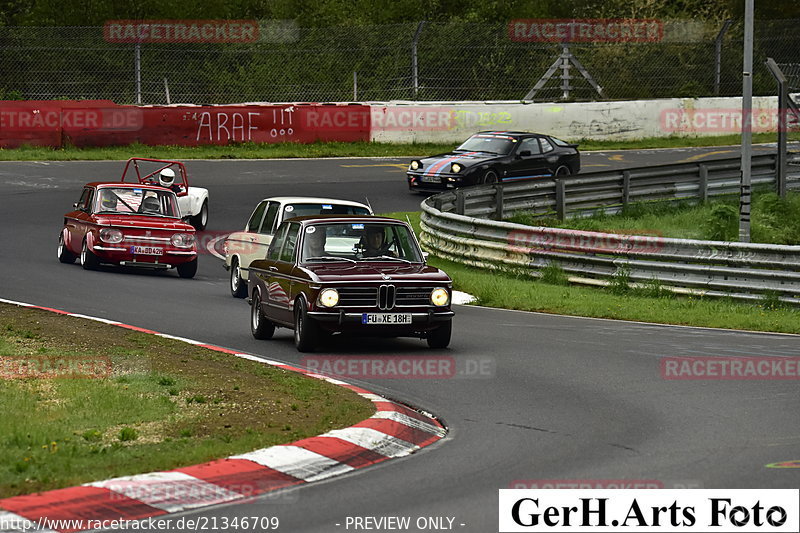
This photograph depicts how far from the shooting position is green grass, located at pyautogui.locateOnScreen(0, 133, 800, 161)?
34188 mm

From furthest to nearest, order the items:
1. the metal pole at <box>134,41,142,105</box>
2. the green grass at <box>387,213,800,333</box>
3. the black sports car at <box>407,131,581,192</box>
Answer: the metal pole at <box>134,41,142,105</box> → the black sports car at <box>407,131,581,192</box> → the green grass at <box>387,213,800,333</box>

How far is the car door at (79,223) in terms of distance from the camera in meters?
20.9

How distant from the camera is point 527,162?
30891 millimetres

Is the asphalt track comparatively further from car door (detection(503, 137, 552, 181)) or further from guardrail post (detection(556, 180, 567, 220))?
car door (detection(503, 137, 552, 181))

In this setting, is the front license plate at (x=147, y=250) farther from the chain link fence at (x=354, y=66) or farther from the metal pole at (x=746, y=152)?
the chain link fence at (x=354, y=66)

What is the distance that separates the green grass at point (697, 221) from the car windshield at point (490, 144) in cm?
394

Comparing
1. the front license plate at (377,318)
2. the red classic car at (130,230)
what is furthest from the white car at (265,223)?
the front license plate at (377,318)

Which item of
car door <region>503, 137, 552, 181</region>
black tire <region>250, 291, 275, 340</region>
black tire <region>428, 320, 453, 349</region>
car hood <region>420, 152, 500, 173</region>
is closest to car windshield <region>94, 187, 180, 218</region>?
black tire <region>250, 291, 275, 340</region>

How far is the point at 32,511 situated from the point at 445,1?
51.8m

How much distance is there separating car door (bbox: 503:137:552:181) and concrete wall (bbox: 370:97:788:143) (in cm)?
734

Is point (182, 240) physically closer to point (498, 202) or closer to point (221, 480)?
point (498, 202)

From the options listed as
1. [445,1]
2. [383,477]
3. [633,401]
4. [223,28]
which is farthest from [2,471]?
[445,1]

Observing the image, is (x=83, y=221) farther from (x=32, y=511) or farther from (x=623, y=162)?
(x=623, y=162)

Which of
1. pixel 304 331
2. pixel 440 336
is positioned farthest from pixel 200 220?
pixel 440 336
